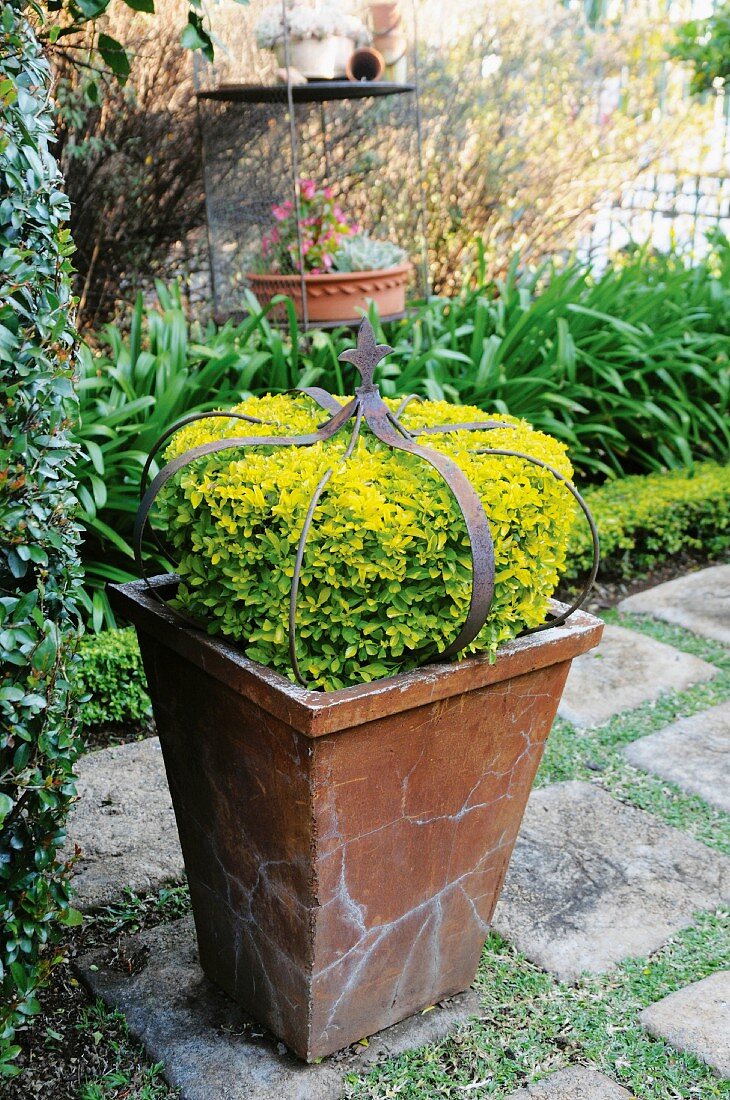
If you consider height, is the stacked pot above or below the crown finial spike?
above

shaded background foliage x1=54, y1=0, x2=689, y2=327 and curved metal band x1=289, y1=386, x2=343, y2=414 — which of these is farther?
shaded background foliage x1=54, y1=0, x2=689, y2=327

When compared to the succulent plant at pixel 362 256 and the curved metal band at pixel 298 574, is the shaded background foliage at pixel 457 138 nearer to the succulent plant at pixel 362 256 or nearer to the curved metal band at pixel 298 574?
the succulent plant at pixel 362 256

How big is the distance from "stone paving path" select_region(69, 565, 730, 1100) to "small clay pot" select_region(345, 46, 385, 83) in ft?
8.99

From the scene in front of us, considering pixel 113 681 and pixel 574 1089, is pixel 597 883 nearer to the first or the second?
pixel 574 1089

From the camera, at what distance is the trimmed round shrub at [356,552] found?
145cm

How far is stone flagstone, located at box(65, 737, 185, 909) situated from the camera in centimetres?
215

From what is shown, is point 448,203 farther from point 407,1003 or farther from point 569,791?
point 407,1003

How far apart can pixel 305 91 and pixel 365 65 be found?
285 millimetres

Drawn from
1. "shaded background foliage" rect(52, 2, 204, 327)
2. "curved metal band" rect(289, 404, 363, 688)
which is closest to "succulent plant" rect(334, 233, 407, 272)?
"shaded background foliage" rect(52, 2, 204, 327)

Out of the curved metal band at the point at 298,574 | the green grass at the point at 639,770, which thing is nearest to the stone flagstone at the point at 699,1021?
the green grass at the point at 639,770

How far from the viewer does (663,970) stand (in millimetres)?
1925

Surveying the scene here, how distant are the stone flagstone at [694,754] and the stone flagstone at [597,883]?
0.19 metres

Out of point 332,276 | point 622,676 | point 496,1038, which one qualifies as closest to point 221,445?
point 496,1038

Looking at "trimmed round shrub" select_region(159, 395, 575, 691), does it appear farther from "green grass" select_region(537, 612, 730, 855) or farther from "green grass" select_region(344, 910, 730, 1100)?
"green grass" select_region(537, 612, 730, 855)
